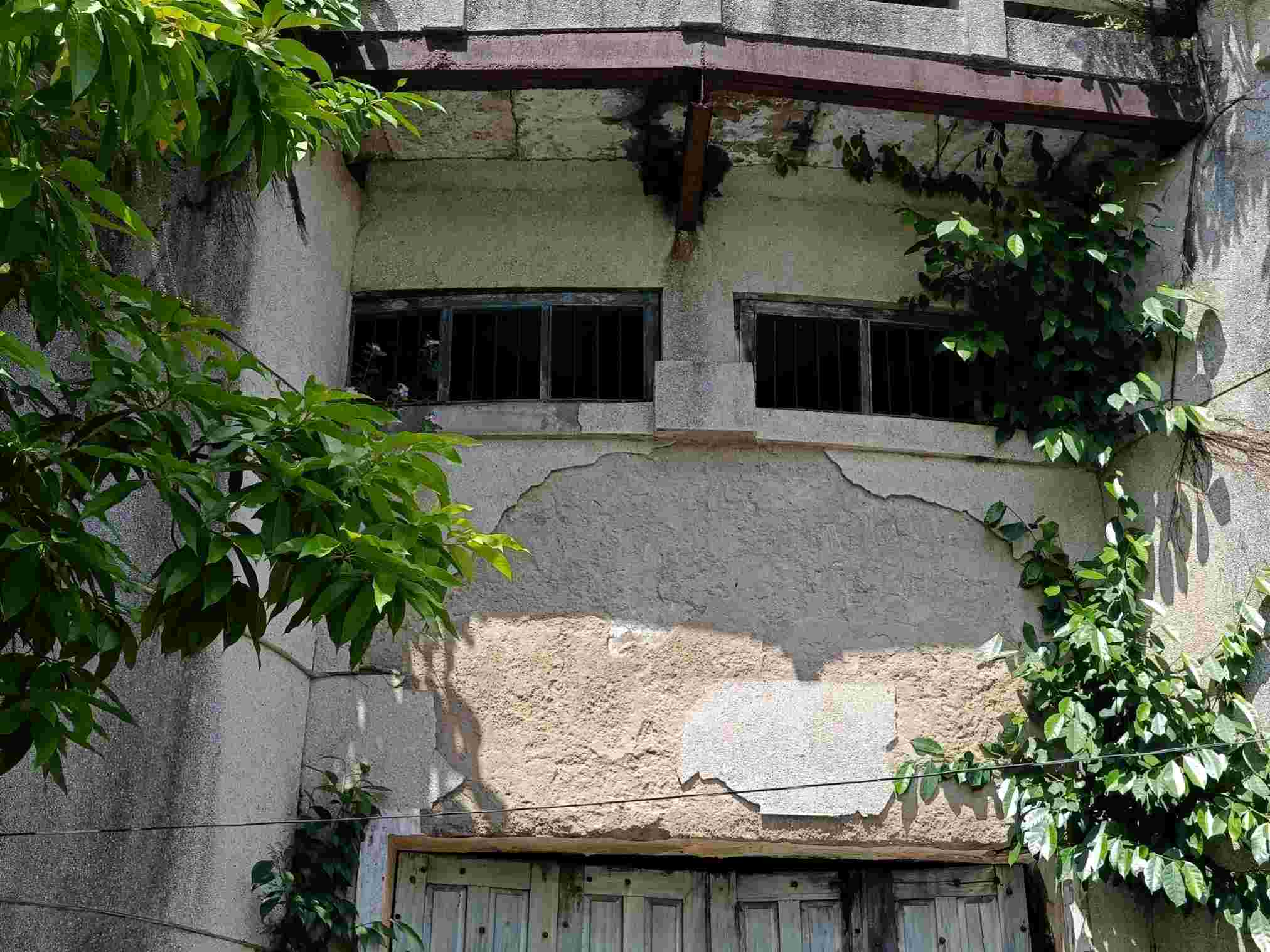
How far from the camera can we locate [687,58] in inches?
240

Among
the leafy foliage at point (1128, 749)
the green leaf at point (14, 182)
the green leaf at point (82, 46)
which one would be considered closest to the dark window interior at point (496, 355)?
the leafy foliage at point (1128, 749)

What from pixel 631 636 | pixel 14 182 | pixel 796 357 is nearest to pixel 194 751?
pixel 631 636

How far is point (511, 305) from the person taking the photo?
22.5ft

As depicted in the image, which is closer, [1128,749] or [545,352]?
[1128,749]

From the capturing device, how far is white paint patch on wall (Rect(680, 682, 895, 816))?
602 cm

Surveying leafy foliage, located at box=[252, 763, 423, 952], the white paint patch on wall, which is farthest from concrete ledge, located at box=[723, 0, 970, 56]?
leafy foliage, located at box=[252, 763, 423, 952]

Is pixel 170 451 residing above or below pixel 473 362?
below

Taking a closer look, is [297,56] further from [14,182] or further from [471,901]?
[471,901]

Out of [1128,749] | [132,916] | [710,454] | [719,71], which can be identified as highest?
[719,71]

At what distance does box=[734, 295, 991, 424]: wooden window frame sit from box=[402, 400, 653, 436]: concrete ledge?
0.63m

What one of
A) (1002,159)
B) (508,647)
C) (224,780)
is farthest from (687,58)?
(224,780)

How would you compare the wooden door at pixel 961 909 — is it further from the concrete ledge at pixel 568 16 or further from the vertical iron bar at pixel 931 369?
the concrete ledge at pixel 568 16

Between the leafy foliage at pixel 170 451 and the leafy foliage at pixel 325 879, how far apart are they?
2314 millimetres

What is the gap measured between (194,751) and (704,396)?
271cm
